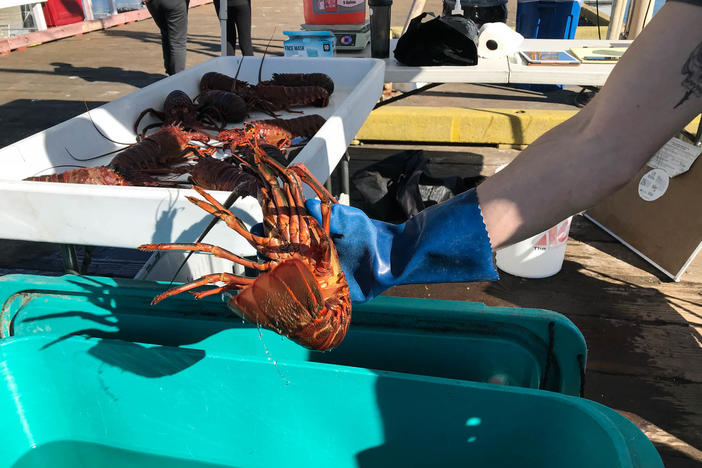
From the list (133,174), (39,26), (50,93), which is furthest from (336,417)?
(39,26)

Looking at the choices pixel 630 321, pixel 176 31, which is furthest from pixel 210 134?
pixel 176 31

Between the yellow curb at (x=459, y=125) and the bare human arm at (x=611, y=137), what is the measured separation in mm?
3788

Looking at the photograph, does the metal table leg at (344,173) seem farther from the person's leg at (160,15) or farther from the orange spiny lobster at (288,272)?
the person's leg at (160,15)

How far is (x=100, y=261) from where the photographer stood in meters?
→ 3.16

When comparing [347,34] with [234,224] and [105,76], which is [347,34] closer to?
[234,224]

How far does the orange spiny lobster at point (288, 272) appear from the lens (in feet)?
3.27

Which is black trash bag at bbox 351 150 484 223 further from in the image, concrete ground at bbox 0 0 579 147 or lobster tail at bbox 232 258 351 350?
concrete ground at bbox 0 0 579 147

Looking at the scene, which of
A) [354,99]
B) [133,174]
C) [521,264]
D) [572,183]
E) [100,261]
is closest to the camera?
[572,183]

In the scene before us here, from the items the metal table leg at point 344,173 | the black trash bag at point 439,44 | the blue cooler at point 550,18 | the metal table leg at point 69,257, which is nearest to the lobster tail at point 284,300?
the metal table leg at point 69,257

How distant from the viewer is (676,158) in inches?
119

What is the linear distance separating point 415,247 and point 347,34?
295 cm

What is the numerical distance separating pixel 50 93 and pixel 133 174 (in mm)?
5900

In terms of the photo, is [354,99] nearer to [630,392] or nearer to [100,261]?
[630,392]

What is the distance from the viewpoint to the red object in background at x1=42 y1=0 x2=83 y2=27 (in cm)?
1040
